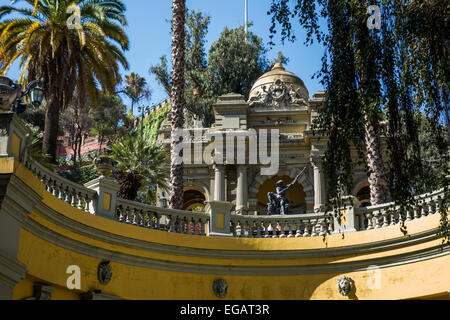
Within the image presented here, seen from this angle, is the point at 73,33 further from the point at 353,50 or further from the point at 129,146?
the point at 353,50

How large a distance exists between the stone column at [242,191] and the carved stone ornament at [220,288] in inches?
682

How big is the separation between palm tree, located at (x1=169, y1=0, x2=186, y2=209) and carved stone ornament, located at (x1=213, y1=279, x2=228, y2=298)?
396 centimetres

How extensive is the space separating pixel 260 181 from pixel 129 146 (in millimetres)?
13615

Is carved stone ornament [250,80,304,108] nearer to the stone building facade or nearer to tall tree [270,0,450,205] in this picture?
the stone building facade

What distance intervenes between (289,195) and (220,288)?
→ 21.4m

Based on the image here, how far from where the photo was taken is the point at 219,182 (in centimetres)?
3556

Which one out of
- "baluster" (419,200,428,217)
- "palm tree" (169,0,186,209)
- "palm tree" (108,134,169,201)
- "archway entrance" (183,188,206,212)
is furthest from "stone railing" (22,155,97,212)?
"archway entrance" (183,188,206,212)

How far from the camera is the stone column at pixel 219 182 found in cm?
3522

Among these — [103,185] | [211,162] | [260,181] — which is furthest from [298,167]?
[103,185]

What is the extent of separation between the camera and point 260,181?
36.2 metres

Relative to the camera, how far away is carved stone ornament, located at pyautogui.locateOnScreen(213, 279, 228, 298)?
55.9ft

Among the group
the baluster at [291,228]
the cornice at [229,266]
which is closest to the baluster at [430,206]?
the cornice at [229,266]

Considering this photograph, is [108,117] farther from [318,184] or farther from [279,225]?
[279,225]

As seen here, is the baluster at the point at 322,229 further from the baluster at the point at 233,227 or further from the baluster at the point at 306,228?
the baluster at the point at 233,227
